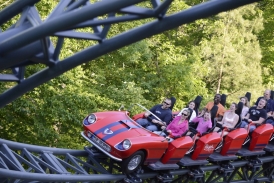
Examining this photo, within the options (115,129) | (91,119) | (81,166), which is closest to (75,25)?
(115,129)

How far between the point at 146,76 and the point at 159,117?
5.31 m

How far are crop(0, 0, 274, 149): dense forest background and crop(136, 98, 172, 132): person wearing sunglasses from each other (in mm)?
2488

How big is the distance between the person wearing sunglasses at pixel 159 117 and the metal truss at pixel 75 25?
3470 millimetres

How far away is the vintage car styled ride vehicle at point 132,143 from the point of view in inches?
282

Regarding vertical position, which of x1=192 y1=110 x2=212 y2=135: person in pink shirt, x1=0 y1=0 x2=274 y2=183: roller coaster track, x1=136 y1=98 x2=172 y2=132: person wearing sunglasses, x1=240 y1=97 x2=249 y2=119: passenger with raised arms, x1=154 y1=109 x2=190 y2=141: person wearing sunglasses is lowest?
x1=240 y1=97 x2=249 y2=119: passenger with raised arms

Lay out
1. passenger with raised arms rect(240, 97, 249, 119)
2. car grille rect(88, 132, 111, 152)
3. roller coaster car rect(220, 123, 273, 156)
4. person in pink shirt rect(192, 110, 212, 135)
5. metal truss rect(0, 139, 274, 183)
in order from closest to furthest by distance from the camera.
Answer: metal truss rect(0, 139, 274, 183) < car grille rect(88, 132, 111, 152) < person in pink shirt rect(192, 110, 212, 135) < roller coaster car rect(220, 123, 273, 156) < passenger with raised arms rect(240, 97, 249, 119)

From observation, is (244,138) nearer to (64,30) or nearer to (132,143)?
(132,143)

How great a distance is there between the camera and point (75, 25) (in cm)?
394

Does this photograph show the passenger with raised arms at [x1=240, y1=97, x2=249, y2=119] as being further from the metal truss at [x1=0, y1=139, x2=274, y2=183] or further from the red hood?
the red hood

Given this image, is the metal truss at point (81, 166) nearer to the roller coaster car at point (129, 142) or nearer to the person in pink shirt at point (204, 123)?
the roller coaster car at point (129, 142)

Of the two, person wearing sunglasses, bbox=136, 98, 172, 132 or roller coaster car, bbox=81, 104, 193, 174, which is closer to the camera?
roller coaster car, bbox=81, 104, 193, 174

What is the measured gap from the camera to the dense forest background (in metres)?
10.6

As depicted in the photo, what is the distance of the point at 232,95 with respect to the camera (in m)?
16.1

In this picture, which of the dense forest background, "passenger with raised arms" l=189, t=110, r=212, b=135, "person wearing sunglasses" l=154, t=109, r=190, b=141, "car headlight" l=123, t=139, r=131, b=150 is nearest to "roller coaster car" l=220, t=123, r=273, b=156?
"passenger with raised arms" l=189, t=110, r=212, b=135
